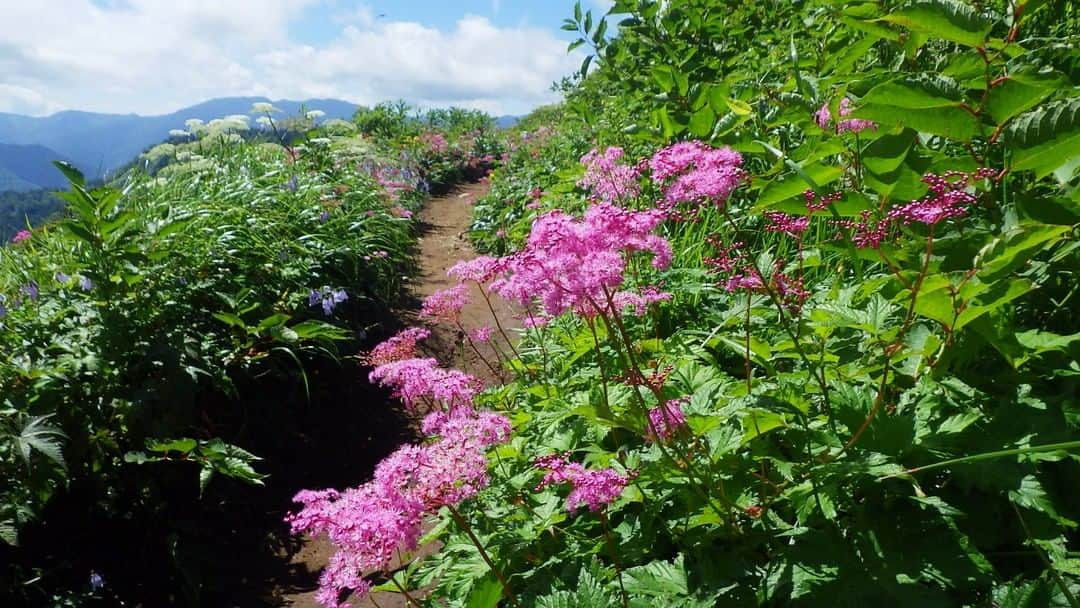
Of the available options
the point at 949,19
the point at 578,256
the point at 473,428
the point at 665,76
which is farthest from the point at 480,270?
the point at 949,19

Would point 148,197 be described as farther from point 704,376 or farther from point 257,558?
point 704,376

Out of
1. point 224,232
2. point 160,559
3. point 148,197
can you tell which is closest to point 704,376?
point 160,559

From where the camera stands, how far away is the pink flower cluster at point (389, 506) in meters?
1.76

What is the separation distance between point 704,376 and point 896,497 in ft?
2.72

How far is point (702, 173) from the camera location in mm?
1840

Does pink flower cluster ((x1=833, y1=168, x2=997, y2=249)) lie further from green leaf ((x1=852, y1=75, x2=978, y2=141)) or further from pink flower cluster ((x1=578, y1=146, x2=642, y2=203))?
pink flower cluster ((x1=578, y1=146, x2=642, y2=203))

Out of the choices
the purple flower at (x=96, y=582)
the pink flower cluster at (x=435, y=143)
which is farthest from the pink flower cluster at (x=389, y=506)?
the pink flower cluster at (x=435, y=143)

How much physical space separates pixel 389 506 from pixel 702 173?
1368 mm

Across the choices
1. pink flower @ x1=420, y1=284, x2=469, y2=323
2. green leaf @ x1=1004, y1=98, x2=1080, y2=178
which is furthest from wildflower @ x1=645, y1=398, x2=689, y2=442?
pink flower @ x1=420, y1=284, x2=469, y2=323

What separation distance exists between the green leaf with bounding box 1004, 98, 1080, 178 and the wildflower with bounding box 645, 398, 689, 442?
96cm

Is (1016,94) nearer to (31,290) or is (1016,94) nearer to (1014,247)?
(1014,247)

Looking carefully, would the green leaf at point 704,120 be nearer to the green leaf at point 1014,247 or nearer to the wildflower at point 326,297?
the green leaf at point 1014,247

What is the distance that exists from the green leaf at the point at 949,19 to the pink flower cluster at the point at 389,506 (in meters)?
1.61

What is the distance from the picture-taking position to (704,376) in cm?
242
